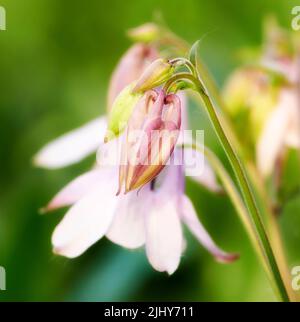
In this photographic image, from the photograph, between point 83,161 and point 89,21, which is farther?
point 89,21

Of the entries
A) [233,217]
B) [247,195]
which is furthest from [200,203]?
[247,195]

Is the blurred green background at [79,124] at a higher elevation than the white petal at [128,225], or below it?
higher

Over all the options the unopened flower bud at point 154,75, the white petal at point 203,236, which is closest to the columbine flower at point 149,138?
the unopened flower bud at point 154,75

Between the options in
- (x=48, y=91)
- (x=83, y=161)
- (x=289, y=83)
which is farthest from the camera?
(x=48, y=91)

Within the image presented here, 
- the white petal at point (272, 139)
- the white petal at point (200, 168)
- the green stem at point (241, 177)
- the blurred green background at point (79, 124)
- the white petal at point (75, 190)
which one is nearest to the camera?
the green stem at point (241, 177)

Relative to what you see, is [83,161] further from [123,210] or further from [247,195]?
[247,195]

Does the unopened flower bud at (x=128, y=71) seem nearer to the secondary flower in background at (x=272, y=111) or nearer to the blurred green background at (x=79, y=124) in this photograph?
the secondary flower in background at (x=272, y=111)

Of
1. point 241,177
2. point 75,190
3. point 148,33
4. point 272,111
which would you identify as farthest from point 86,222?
point 272,111
